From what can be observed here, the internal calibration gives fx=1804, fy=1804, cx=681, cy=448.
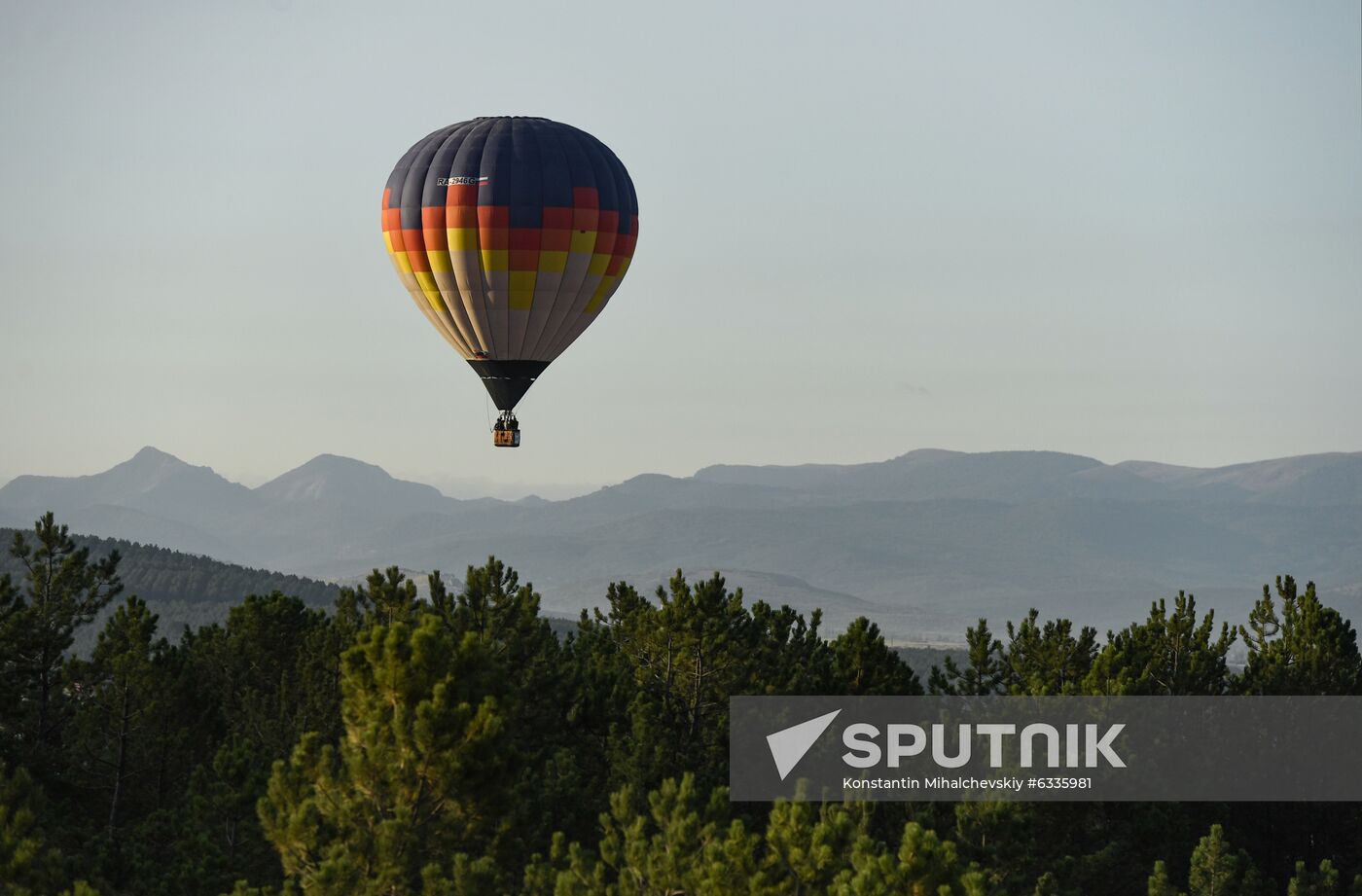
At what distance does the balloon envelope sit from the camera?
59750 millimetres

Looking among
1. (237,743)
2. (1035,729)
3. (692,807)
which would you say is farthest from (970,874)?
(237,743)

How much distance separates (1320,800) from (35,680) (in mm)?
40052

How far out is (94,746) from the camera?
49.1m

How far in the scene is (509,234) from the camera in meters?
59.7

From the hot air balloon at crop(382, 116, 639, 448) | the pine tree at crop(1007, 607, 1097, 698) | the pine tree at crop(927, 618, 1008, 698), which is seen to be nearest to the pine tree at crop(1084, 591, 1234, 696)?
the pine tree at crop(1007, 607, 1097, 698)

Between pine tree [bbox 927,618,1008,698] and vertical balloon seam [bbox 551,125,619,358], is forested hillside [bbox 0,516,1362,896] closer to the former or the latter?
pine tree [bbox 927,618,1008,698]

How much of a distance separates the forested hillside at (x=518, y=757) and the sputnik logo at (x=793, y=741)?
164 cm

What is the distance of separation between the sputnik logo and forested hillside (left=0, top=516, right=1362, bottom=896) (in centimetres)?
164

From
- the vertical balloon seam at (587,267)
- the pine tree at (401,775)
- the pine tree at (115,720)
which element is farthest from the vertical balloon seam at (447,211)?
the pine tree at (401,775)

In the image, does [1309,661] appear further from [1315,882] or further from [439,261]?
[439,261]

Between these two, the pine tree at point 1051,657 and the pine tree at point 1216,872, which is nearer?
the pine tree at point 1216,872

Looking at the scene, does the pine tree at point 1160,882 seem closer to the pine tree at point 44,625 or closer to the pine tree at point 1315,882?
the pine tree at point 1315,882

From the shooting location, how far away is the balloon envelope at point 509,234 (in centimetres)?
5975

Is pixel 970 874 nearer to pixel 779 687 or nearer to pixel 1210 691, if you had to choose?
pixel 779 687
